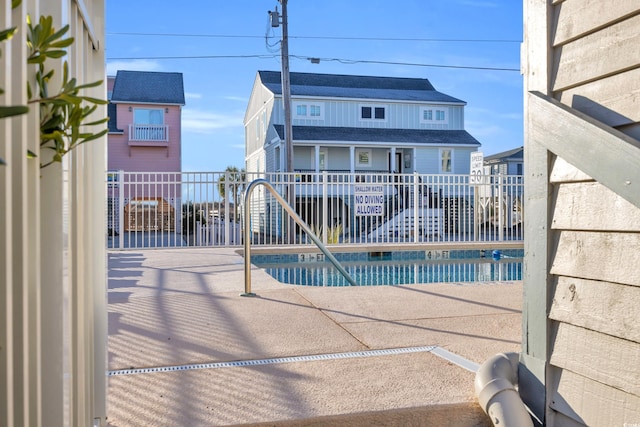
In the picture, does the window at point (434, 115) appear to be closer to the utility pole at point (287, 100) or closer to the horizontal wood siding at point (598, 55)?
the utility pole at point (287, 100)

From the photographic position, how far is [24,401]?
88cm

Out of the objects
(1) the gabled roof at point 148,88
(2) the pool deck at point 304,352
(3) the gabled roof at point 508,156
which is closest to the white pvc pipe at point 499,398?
(2) the pool deck at point 304,352

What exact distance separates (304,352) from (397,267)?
5.83 m

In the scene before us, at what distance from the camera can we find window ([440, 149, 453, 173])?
71.7 feet

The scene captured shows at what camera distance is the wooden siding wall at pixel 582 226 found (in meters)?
1.61

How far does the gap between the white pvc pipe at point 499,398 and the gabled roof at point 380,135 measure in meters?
18.5

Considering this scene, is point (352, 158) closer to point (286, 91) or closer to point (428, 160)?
point (428, 160)

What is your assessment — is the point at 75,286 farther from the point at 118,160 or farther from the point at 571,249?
the point at 118,160

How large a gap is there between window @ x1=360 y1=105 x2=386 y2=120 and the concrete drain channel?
65.1 ft

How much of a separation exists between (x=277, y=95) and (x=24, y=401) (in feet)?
66.7

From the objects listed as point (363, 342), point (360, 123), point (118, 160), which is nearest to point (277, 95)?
point (360, 123)

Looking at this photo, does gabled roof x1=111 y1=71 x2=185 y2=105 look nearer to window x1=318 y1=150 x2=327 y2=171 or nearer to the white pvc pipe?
window x1=318 y1=150 x2=327 y2=171

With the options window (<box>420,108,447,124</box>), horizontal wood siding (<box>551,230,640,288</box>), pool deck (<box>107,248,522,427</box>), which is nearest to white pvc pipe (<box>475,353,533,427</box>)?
pool deck (<box>107,248,522,427</box>)

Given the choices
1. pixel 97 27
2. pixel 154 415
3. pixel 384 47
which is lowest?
pixel 154 415
